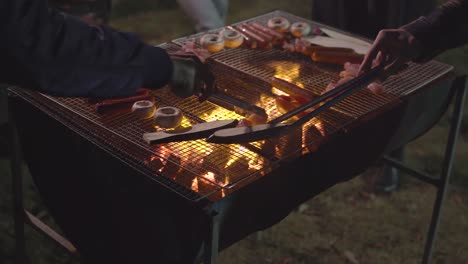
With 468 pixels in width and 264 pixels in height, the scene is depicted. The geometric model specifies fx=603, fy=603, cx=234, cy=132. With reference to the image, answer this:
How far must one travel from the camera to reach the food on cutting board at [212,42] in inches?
128

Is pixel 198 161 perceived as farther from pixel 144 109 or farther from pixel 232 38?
pixel 232 38

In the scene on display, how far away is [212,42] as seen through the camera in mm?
3244

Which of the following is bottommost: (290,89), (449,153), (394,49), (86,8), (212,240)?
(449,153)

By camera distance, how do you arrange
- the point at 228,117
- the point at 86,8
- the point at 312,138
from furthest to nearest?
the point at 86,8, the point at 228,117, the point at 312,138

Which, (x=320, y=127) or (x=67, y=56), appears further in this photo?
(x=320, y=127)

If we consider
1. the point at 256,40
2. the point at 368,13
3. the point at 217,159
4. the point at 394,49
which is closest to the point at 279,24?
the point at 256,40

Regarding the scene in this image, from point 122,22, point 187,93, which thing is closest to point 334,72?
point 187,93

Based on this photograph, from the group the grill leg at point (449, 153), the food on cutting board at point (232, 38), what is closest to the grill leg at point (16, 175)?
the food on cutting board at point (232, 38)

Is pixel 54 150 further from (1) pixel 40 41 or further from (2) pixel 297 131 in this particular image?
(2) pixel 297 131

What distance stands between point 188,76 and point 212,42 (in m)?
0.86

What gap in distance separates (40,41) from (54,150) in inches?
29.5

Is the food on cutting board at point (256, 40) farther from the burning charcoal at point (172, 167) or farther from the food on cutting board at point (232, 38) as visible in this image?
the burning charcoal at point (172, 167)

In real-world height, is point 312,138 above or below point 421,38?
below

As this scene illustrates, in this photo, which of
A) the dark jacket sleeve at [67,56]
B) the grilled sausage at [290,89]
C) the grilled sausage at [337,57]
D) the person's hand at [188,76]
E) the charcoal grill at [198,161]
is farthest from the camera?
the grilled sausage at [337,57]
